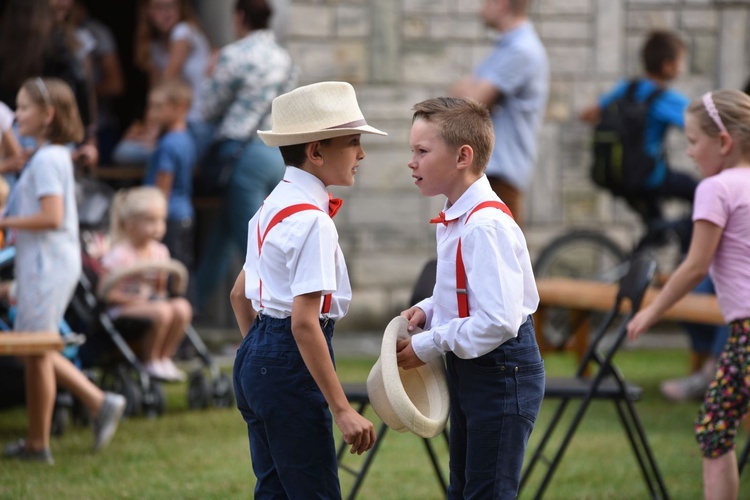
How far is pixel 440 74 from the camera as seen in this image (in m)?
9.22

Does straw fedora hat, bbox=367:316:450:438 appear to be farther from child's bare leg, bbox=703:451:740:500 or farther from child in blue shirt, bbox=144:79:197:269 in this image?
child in blue shirt, bbox=144:79:197:269

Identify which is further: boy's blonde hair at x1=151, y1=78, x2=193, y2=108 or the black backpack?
the black backpack

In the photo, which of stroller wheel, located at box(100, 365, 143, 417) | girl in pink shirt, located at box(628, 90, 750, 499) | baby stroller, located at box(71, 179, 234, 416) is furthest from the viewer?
stroller wheel, located at box(100, 365, 143, 417)

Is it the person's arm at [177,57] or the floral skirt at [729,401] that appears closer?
the floral skirt at [729,401]

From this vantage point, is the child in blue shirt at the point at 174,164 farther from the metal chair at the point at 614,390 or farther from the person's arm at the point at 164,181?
the metal chair at the point at 614,390

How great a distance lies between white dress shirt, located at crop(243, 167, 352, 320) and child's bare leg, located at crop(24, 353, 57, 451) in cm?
231

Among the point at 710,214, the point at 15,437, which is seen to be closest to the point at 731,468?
the point at 710,214

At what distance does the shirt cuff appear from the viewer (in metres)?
3.32

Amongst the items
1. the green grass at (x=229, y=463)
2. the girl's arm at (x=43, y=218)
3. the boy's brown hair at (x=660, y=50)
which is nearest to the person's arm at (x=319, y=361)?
the green grass at (x=229, y=463)

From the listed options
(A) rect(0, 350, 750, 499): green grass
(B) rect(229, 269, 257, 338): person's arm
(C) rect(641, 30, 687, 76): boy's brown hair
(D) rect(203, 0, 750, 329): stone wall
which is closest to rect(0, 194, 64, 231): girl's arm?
(A) rect(0, 350, 750, 499): green grass

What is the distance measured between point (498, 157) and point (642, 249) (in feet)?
8.24

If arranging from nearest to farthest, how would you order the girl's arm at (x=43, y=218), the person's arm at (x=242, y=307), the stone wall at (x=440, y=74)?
1. the person's arm at (x=242, y=307)
2. the girl's arm at (x=43, y=218)
3. the stone wall at (x=440, y=74)

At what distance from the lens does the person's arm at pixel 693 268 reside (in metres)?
4.15

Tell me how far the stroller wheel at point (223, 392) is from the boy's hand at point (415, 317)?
337cm
